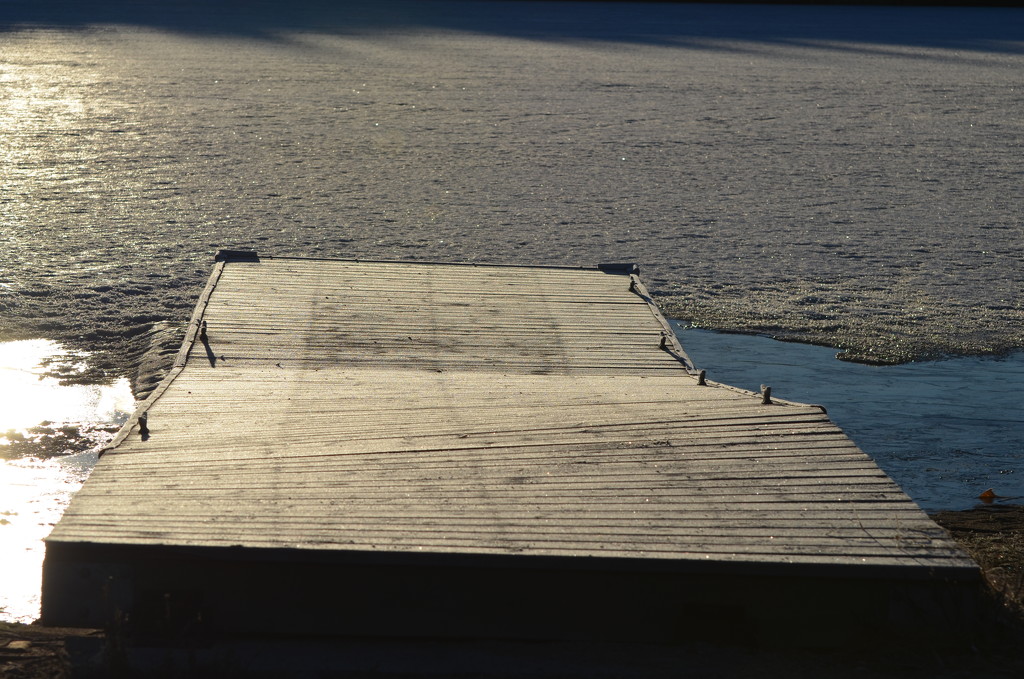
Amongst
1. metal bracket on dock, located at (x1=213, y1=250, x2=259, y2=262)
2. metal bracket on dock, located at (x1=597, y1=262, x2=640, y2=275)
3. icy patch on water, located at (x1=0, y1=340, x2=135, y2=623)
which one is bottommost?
icy patch on water, located at (x1=0, y1=340, x2=135, y2=623)

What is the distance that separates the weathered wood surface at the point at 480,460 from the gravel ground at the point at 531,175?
1.62 m

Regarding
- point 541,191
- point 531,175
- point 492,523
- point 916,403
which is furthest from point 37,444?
point 531,175

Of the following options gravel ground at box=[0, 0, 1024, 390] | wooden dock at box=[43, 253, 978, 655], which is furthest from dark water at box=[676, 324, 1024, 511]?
wooden dock at box=[43, 253, 978, 655]

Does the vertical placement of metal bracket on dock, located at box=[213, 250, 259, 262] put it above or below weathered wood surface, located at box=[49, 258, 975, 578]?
below

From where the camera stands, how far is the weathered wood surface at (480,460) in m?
3.68

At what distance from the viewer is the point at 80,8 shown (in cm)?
2839

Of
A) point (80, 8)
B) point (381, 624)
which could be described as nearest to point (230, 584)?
point (381, 624)

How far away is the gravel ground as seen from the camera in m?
8.38

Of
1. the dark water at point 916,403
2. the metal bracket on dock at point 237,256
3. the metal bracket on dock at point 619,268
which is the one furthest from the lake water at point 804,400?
the metal bracket on dock at point 237,256

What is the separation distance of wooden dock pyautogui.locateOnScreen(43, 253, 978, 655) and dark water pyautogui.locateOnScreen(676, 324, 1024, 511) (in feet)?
3.75

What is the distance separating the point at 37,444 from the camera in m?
5.88

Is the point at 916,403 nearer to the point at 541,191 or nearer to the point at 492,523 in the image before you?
the point at 492,523

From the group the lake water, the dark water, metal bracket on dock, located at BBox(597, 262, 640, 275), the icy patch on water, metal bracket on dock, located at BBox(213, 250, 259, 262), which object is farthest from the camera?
metal bracket on dock, located at BBox(597, 262, 640, 275)

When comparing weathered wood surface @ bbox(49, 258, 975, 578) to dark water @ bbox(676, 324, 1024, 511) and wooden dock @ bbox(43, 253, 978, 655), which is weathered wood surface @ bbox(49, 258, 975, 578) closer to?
wooden dock @ bbox(43, 253, 978, 655)
